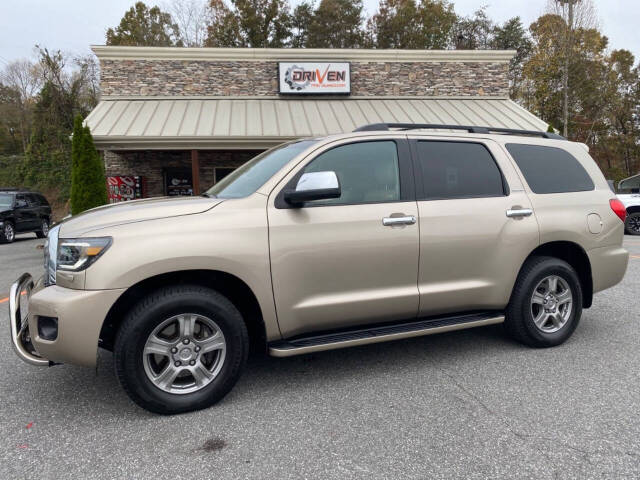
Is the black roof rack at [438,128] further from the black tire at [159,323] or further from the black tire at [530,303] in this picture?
the black tire at [159,323]

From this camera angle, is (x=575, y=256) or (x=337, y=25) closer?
(x=575, y=256)

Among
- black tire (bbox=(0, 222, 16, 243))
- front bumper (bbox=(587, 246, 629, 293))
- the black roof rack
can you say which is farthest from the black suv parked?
front bumper (bbox=(587, 246, 629, 293))

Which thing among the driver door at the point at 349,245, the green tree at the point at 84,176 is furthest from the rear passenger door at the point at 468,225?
the green tree at the point at 84,176

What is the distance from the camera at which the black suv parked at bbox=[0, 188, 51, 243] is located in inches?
606

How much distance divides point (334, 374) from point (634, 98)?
144 feet

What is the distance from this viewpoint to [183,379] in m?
3.13

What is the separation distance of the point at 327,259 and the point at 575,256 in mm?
2576

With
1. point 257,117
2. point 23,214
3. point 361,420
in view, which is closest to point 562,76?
point 257,117

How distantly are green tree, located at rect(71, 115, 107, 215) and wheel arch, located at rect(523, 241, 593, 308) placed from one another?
10.9m

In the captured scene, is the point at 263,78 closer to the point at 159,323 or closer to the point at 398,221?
the point at 398,221

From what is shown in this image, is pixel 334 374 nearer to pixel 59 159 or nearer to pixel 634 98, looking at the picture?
pixel 59 159

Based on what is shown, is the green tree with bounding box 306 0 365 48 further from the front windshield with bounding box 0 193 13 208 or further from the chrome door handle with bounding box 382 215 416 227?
the chrome door handle with bounding box 382 215 416 227

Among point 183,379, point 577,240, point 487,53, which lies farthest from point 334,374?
point 487,53

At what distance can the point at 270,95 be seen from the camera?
1642 cm
